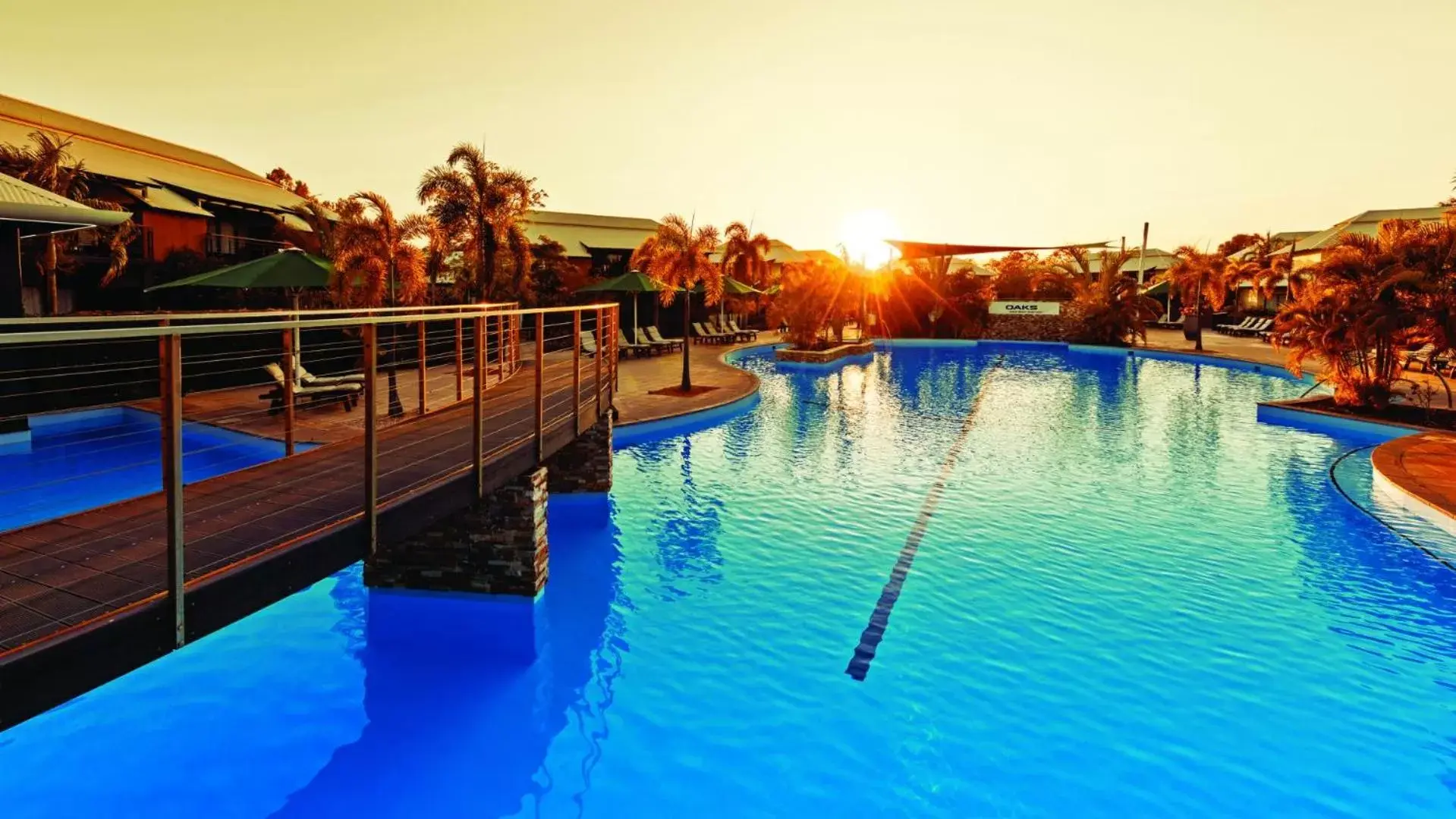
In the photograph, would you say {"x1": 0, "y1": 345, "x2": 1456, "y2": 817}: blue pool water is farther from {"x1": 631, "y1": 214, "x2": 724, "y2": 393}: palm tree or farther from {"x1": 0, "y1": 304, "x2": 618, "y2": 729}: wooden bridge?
{"x1": 631, "y1": 214, "x2": 724, "y2": 393}: palm tree

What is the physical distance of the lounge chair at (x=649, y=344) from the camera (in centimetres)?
3045

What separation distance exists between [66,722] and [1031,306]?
154 feet

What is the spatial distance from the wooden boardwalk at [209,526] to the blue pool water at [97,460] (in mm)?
4170

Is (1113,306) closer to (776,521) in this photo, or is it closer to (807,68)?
(807,68)

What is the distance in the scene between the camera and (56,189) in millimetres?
19906

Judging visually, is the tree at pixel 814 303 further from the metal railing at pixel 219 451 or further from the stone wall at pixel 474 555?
the stone wall at pixel 474 555

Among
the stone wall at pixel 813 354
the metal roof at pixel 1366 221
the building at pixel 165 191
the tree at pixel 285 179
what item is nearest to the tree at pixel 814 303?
the stone wall at pixel 813 354

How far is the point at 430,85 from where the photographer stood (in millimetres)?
20922

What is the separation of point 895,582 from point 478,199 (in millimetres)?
12547

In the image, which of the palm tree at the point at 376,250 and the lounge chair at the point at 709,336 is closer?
the palm tree at the point at 376,250

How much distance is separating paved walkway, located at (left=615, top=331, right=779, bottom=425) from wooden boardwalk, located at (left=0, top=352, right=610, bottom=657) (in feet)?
28.7

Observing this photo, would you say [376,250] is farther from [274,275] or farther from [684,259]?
[684,259]

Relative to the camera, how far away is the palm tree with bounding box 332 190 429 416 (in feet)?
48.7

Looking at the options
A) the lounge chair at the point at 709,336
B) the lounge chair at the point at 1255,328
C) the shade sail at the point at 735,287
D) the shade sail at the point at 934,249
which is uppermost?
the shade sail at the point at 934,249
